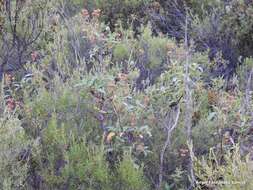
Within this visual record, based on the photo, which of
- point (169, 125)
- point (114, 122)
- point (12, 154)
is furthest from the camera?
point (114, 122)

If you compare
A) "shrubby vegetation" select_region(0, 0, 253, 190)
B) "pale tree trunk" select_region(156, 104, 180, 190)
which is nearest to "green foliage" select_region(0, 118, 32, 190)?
"shrubby vegetation" select_region(0, 0, 253, 190)

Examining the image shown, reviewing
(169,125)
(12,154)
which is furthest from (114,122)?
(12,154)

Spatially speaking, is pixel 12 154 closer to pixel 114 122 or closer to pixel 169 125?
pixel 114 122

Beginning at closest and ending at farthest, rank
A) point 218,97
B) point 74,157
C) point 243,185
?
point 243,185, point 74,157, point 218,97

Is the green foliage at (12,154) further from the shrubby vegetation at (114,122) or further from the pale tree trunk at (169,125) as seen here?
the pale tree trunk at (169,125)

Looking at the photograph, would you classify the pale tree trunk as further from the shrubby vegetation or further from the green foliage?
the green foliage

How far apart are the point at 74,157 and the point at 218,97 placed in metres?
1.39

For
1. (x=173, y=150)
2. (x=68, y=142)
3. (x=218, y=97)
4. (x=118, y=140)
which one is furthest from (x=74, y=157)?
(x=218, y=97)

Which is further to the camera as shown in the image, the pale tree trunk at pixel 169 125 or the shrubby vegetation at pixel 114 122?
the pale tree trunk at pixel 169 125

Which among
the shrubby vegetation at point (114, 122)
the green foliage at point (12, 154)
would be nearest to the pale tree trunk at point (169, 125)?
the shrubby vegetation at point (114, 122)

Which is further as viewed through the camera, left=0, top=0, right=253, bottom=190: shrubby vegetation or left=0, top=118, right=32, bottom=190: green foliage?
left=0, top=0, right=253, bottom=190: shrubby vegetation

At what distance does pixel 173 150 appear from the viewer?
10.7 ft

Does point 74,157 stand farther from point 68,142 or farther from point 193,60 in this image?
point 193,60

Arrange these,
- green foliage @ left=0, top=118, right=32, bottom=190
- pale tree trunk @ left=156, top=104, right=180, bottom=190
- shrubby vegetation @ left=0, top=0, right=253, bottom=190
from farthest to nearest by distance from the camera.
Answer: pale tree trunk @ left=156, top=104, right=180, bottom=190 < shrubby vegetation @ left=0, top=0, right=253, bottom=190 < green foliage @ left=0, top=118, right=32, bottom=190
